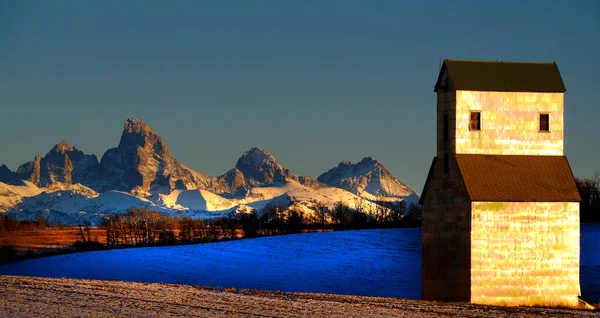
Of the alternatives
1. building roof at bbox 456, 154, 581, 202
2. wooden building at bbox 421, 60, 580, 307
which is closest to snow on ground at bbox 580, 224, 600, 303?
wooden building at bbox 421, 60, 580, 307

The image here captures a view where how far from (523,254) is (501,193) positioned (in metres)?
2.36

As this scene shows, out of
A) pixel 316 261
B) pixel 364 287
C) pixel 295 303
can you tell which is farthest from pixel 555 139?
pixel 316 261

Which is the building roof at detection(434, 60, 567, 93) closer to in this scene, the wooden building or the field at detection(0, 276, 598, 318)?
the wooden building

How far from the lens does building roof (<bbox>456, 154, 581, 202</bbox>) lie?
127 ft

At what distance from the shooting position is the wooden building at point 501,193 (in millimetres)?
38281

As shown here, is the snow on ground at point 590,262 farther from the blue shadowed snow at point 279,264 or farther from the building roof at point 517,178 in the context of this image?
the blue shadowed snow at point 279,264

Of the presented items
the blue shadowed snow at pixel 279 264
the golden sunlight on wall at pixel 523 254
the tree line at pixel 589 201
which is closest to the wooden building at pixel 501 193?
the golden sunlight on wall at pixel 523 254

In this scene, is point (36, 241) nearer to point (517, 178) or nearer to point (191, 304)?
point (517, 178)

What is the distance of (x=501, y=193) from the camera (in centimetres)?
3859

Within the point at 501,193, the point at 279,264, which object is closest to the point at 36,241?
the point at 279,264

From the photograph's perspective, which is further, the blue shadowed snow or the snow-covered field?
the blue shadowed snow

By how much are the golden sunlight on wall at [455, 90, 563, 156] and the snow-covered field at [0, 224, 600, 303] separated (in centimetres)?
1286

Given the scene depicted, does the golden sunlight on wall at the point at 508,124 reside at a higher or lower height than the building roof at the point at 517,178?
higher

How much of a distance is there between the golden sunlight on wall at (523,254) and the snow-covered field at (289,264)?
12.2 metres
